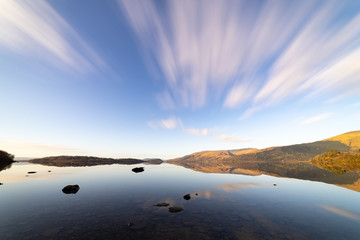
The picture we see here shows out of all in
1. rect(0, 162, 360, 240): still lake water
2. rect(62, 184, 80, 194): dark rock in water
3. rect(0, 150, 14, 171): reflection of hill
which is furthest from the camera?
rect(0, 150, 14, 171): reflection of hill

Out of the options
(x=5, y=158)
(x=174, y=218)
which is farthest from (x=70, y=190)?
(x=5, y=158)

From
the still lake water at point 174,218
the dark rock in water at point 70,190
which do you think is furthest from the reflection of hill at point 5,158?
the still lake water at point 174,218

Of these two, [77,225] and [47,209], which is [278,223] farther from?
[47,209]

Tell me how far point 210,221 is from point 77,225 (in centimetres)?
2322

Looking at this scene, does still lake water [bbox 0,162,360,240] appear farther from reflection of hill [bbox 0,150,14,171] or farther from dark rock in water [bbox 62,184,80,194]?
reflection of hill [bbox 0,150,14,171]

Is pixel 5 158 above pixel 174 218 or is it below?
above

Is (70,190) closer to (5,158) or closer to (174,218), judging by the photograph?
(174,218)

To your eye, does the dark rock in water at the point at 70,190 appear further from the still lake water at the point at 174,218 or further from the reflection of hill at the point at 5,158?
the reflection of hill at the point at 5,158

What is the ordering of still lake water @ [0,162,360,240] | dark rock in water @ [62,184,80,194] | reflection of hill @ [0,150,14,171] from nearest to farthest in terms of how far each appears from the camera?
still lake water @ [0,162,360,240], dark rock in water @ [62,184,80,194], reflection of hill @ [0,150,14,171]

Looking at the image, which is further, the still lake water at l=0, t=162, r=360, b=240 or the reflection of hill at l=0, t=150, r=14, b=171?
the reflection of hill at l=0, t=150, r=14, b=171

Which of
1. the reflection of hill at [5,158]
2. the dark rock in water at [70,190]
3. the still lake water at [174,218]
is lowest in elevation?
the still lake water at [174,218]

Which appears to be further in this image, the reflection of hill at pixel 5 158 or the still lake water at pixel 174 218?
the reflection of hill at pixel 5 158

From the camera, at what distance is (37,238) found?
61.5 feet

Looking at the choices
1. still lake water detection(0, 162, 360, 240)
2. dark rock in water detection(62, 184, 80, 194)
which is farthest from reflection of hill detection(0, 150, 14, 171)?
still lake water detection(0, 162, 360, 240)
